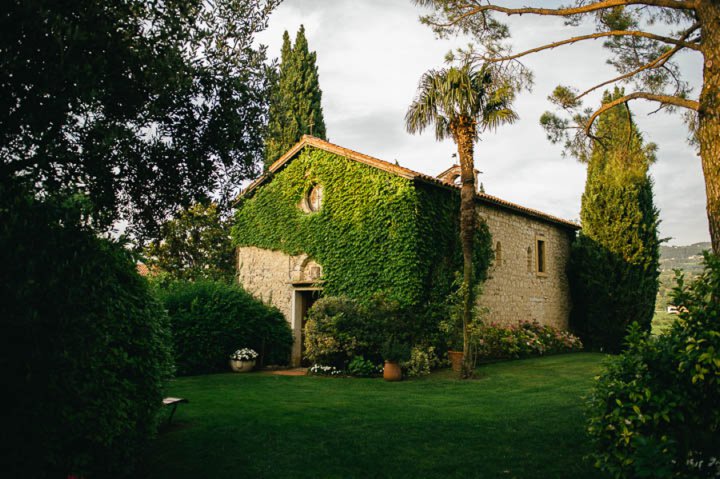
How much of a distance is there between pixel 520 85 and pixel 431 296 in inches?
260

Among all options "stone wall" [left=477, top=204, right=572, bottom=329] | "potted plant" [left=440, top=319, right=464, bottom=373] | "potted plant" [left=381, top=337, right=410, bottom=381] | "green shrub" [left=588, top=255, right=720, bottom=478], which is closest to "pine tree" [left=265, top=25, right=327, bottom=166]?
"stone wall" [left=477, top=204, right=572, bottom=329]

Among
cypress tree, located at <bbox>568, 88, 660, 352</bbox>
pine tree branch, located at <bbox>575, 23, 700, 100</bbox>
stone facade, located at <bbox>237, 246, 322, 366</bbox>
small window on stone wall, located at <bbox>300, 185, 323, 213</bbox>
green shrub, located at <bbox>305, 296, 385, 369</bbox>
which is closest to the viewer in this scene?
pine tree branch, located at <bbox>575, 23, 700, 100</bbox>

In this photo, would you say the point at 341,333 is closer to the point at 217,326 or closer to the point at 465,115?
the point at 217,326

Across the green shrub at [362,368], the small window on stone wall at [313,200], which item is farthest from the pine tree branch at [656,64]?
the small window on stone wall at [313,200]

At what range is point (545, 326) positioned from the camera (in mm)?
19234

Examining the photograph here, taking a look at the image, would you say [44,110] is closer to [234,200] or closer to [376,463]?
[234,200]

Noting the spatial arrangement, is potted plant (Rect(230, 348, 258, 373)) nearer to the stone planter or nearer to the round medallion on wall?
the stone planter

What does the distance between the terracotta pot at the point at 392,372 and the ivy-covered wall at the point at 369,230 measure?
6.62 ft

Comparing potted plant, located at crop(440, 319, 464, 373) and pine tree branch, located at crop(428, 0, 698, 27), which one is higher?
pine tree branch, located at crop(428, 0, 698, 27)

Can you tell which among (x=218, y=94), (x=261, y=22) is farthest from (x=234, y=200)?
(x=261, y=22)

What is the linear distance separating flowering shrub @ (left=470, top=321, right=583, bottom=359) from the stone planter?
6.46 m

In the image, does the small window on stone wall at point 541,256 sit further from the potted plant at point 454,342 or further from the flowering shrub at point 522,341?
the potted plant at point 454,342

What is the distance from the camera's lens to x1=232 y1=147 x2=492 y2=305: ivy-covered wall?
46.2ft

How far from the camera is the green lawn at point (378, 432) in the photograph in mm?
5434
